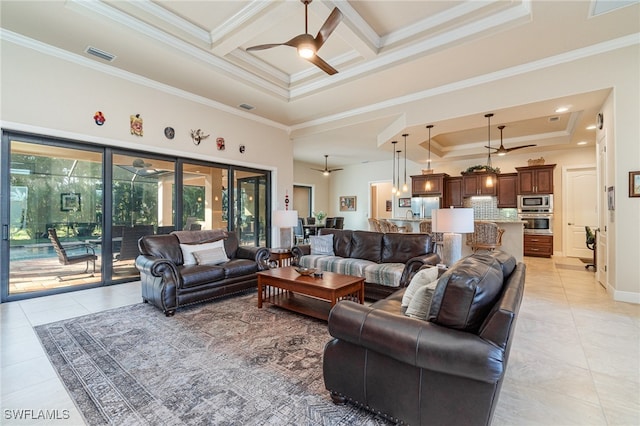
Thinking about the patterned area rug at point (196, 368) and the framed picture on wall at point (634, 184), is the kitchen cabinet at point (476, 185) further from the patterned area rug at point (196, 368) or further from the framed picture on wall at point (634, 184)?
the patterned area rug at point (196, 368)

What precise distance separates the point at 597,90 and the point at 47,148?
7.68m

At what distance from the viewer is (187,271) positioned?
11.8 ft

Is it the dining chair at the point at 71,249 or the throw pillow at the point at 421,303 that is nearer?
the throw pillow at the point at 421,303

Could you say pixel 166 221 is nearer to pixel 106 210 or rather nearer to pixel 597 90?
pixel 106 210

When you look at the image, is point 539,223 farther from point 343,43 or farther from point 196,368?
point 196,368

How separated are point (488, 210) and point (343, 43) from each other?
676 centimetres

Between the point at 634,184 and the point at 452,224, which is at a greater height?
the point at 634,184

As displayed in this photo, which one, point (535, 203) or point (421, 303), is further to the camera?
point (535, 203)

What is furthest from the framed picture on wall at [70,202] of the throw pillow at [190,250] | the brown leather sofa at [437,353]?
the brown leather sofa at [437,353]

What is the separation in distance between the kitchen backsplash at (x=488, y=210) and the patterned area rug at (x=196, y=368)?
729cm

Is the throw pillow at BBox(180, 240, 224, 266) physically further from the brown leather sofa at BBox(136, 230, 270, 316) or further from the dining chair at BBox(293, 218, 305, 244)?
the dining chair at BBox(293, 218, 305, 244)

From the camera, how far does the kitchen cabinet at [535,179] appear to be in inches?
292

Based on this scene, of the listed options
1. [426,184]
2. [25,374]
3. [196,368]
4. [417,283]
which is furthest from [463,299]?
[426,184]

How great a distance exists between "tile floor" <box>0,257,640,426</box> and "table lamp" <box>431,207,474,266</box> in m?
1.01
